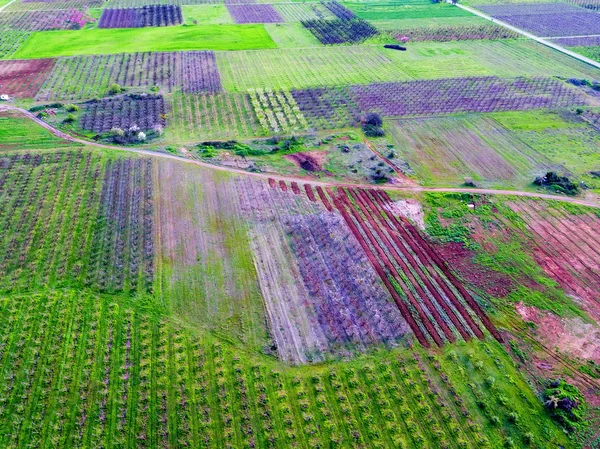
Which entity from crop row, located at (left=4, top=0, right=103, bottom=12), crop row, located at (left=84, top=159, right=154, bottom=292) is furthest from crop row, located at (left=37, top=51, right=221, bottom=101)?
crop row, located at (left=4, top=0, right=103, bottom=12)

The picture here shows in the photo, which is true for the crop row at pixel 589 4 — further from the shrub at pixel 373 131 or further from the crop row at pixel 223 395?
the crop row at pixel 223 395

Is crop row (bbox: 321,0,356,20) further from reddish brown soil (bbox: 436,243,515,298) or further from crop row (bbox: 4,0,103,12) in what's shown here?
reddish brown soil (bbox: 436,243,515,298)

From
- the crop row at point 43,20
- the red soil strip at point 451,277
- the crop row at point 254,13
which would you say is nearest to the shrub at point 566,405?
the red soil strip at point 451,277

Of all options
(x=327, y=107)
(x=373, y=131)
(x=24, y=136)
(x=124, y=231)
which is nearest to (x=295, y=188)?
(x=373, y=131)

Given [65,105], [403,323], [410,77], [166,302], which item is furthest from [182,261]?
[410,77]

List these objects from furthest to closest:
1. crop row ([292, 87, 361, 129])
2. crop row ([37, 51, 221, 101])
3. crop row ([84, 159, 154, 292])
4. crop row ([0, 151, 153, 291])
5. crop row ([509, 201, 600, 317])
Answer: crop row ([37, 51, 221, 101]) < crop row ([292, 87, 361, 129]) < crop row ([509, 201, 600, 317]) < crop row ([0, 151, 153, 291]) < crop row ([84, 159, 154, 292])

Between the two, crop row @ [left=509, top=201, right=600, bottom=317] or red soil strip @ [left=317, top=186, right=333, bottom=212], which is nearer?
crop row @ [left=509, top=201, right=600, bottom=317]

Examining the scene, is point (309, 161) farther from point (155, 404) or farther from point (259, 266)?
point (155, 404)

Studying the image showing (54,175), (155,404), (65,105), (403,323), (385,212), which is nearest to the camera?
(155,404)
